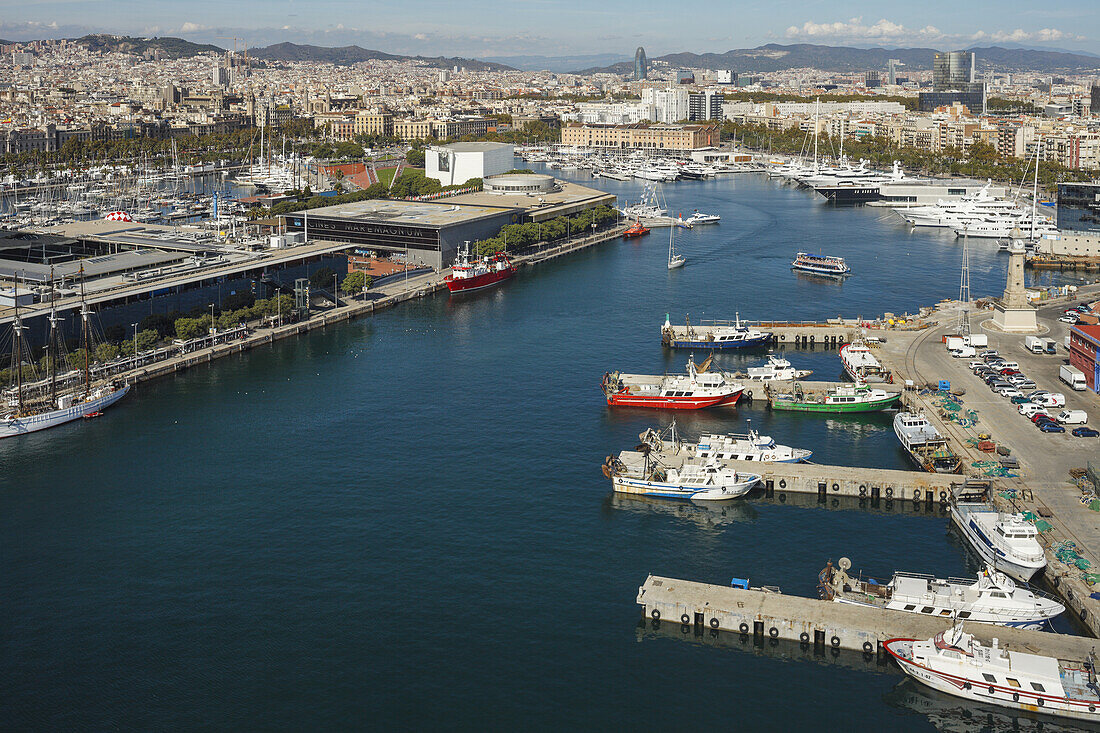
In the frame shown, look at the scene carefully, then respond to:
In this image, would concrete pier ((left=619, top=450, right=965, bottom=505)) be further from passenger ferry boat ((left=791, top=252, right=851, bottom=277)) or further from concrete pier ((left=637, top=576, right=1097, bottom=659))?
passenger ferry boat ((left=791, top=252, right=851, bottom=277))

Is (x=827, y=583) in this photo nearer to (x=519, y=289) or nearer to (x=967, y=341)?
(x=967, y=341)

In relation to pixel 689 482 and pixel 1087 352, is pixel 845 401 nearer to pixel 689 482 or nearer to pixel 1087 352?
pixel 1087 352

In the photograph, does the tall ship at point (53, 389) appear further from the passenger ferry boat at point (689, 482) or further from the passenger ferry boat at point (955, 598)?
the passenger ferry boat at point (955, 598)

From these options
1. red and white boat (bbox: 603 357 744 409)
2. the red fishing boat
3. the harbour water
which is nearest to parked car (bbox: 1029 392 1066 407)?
the harbour water

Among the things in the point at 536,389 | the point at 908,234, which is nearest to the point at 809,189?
the point at 908,234

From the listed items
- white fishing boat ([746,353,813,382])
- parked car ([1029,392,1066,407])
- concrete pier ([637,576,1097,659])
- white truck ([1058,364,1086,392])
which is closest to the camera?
concrete pier ([637,576,1097,659])

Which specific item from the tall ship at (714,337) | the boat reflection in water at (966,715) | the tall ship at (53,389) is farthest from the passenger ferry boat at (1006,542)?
the tall ship at (53,389)
